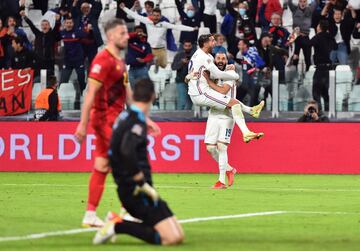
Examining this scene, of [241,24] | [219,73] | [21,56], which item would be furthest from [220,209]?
[21,56]

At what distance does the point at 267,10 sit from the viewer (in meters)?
26.7

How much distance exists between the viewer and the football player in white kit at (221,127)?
62.0 ft

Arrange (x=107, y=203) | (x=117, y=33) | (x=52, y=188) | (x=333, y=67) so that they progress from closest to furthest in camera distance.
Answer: (x=117, y=33) < (x=107, y=203) < (x=52, y=188) < (x=333, y=67)

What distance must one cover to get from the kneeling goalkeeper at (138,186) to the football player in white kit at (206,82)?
28.0ft

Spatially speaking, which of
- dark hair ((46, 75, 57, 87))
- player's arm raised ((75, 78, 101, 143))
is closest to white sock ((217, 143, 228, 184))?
dark hair ((46, 75, 57, 87))

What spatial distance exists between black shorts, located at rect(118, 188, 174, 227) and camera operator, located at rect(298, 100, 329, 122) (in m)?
14.6

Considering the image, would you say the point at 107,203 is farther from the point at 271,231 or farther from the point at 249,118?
the point at 249,118

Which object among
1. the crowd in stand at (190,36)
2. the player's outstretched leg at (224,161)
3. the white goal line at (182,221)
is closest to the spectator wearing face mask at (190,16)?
the crowd in stand at (190,36)

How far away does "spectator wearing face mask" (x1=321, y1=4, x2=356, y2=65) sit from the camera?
25031 millimetres

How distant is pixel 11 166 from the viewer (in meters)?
24.7

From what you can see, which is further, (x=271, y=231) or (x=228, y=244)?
(x=271, y=231)

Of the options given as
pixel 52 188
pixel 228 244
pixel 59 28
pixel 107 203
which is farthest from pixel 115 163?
pixel 59 28

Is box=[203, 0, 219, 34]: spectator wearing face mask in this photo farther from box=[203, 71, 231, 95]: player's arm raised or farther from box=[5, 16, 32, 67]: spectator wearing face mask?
box=[203, 71, 231, 95]: player's arm raised

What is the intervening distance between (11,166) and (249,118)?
570cm
